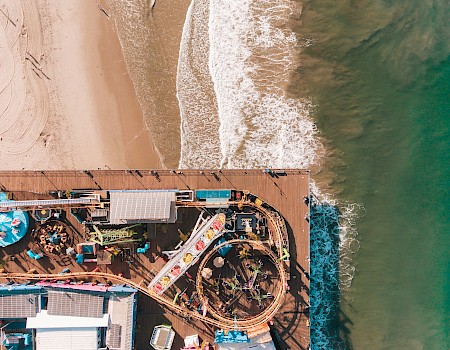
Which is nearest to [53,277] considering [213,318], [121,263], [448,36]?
[121,263]

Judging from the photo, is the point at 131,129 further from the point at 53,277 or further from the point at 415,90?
the point at 415,90

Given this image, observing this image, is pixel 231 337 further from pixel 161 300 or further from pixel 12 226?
pixel 12 226

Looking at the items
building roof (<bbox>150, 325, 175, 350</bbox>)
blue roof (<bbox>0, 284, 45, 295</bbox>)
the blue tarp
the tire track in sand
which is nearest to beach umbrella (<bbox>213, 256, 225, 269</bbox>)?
the blue tarp

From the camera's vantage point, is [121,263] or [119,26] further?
[119,26]

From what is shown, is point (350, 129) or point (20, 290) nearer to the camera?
point (20, 290)

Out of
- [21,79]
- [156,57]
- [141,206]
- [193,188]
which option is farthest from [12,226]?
[156,57]

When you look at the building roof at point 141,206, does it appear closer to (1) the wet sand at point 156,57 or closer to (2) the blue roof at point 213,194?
(2) the blue roof at point 213,194

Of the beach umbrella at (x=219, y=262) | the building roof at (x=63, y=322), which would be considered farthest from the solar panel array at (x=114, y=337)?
the beach umbrella at (x=219, y=262)
